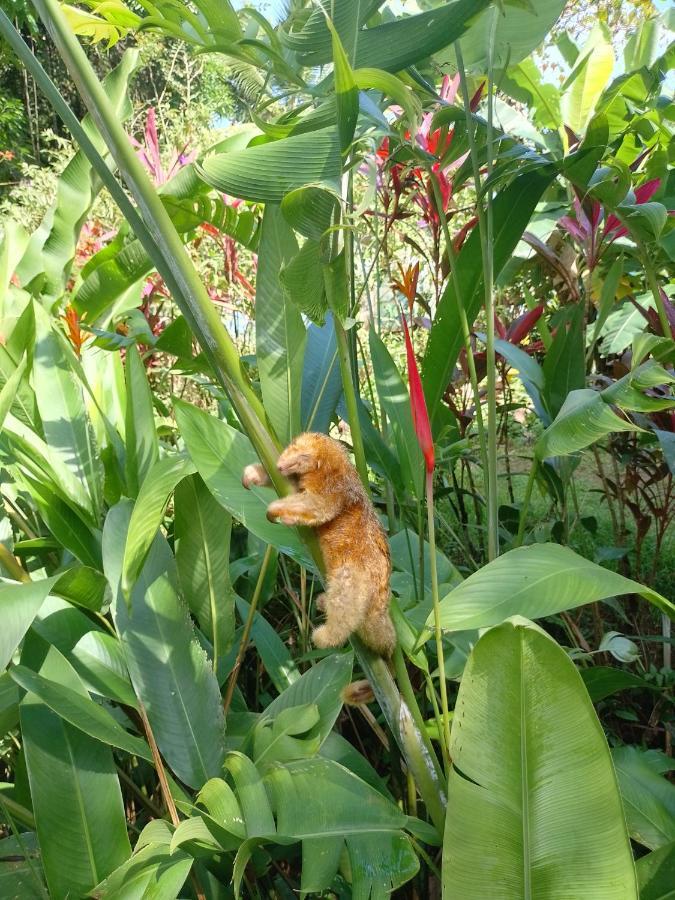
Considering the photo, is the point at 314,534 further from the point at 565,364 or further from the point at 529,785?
the point at 565,364

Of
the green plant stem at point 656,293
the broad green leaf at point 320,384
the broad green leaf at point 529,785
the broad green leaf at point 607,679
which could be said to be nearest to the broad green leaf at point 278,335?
the broad green leaf at point 320,384

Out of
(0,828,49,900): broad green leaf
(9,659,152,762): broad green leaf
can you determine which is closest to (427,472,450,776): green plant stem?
(9,659,152,762): broad green leaf

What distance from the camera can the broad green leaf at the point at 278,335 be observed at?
0.79 meters

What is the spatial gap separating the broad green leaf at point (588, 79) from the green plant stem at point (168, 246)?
975 millimetres

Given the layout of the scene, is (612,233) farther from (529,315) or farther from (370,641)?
(370,641)

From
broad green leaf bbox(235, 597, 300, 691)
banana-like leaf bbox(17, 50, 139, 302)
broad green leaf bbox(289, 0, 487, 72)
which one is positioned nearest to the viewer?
broad green leaf bbox(289, 0, 487, 72)

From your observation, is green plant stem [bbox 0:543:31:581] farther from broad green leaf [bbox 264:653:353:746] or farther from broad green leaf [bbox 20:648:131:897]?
broad green leaf [bbox 264:653:353:746]

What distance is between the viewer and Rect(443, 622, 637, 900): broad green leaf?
54cm

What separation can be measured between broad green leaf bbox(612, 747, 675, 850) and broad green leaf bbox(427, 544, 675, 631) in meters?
0.26

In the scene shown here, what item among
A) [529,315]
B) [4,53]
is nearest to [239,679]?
[529,315]

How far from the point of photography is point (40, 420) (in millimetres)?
1242

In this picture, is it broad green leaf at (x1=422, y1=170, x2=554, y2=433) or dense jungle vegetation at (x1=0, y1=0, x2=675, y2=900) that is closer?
dense jungle vegetation at (x1=0, y1=0, x2=675, y2=900)

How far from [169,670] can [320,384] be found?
0.46 meters

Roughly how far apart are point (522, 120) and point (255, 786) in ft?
→ 3.92
